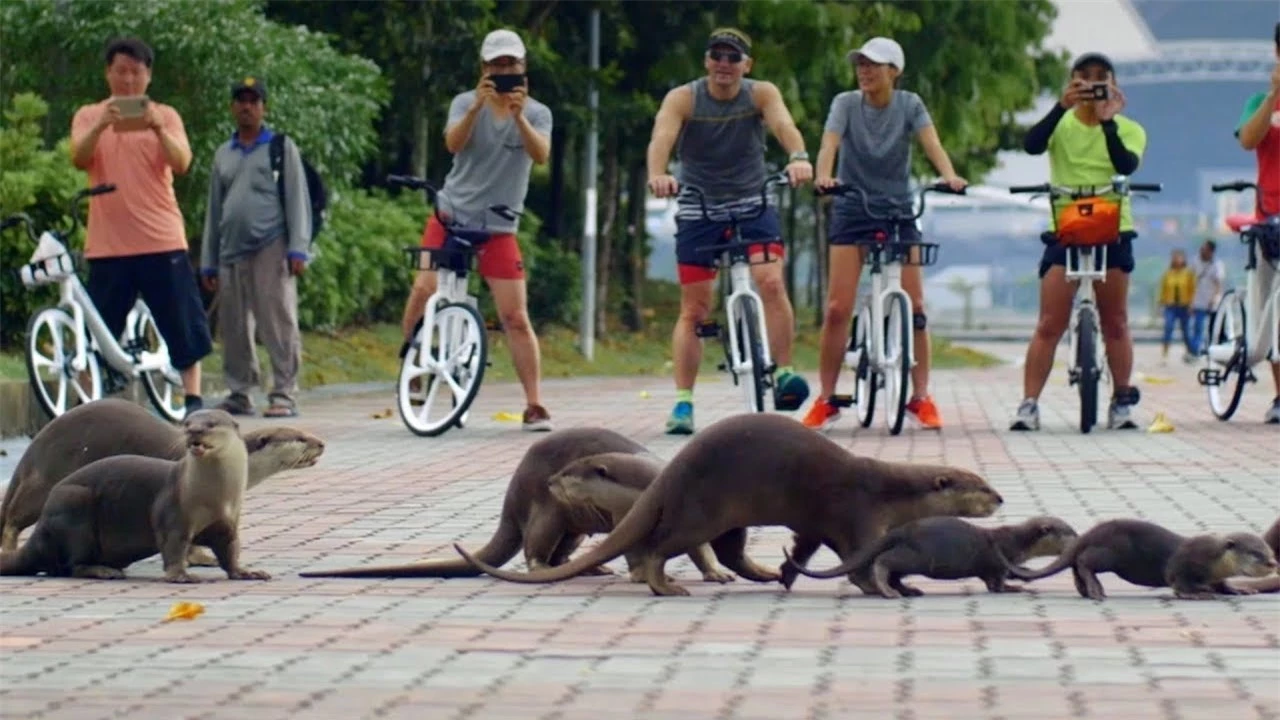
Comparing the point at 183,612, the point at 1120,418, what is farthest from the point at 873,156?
the point at 183,612

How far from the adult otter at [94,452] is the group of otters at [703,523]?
0.20 meters

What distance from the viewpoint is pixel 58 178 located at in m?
Result: 19.0

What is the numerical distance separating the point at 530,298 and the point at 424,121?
4915mm

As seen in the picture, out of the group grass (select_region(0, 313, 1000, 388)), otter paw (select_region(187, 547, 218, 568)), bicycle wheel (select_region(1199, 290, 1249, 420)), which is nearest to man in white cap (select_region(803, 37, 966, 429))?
bicycle wheel (select_region(1199, 290, 1249, 420))

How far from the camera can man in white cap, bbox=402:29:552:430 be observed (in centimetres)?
1548

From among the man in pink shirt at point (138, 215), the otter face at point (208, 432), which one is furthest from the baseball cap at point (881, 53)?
the otter face at point (208, 432)

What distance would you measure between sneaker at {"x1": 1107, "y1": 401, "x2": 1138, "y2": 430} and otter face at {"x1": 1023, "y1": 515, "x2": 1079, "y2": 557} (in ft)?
27.2

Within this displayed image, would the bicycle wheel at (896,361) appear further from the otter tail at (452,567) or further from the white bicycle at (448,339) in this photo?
the otter tail at (452,567)

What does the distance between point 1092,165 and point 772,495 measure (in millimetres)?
8145

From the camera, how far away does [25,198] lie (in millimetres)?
18469

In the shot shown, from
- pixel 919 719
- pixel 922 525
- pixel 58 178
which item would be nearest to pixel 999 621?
pixel 922 525

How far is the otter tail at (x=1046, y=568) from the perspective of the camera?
7.91 meters

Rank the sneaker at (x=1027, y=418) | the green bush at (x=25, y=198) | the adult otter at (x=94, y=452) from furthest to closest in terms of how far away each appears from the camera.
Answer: the green bush at (x=25, y=198), the sneaker at (x=1027, y=418), the adult otter at (x=94, y=452)

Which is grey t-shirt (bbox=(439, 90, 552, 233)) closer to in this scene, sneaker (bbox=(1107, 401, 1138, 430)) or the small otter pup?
sneaker (bbox=(1107, 401, 1138, 430))
